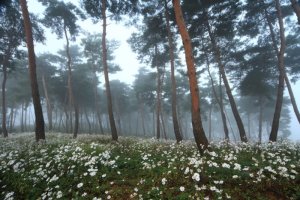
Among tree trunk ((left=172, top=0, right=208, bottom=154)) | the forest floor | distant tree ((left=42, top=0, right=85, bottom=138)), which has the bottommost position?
the forest floor

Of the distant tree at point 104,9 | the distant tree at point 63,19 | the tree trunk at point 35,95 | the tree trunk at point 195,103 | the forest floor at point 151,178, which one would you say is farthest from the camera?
the distant tree at point 63,19

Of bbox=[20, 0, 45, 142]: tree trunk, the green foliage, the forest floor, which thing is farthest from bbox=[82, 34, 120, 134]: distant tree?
the forest floor

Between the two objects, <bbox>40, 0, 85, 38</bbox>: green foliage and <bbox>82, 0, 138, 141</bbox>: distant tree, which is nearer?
<bbox>82, 0, 138, 141</bbox>: distant tree

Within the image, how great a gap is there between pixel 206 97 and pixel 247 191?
121ft

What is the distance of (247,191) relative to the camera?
19.9 ft

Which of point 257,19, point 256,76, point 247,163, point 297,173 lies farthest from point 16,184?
point 256,76

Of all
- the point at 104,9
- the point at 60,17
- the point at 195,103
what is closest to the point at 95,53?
the point at 60,17

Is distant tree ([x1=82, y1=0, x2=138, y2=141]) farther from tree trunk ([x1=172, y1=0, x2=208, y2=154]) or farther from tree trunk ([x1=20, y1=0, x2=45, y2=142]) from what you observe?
tree trunk ([x1=172, y1=0, x2=208, y2=154])

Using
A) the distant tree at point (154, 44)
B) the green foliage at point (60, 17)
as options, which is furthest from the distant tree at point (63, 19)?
the distant tree at point (154, 44)

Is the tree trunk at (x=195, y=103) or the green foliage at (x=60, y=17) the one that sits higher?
the green foliage at (x=60, y=17)

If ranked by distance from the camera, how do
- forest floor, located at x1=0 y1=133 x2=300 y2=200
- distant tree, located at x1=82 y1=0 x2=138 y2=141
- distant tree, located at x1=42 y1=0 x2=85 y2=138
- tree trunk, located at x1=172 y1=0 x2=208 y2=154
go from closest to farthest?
forest floor, located at x1=0 y1=133 x2=300 y2=200 < tree trunk, located at x1=172 y1=0 x2=208 y2=154 < distant tree, located at x1=82 y1=0 x2=138 y2=141 < distant tree, located at x1=42 y1=0 x2=85 y2=138

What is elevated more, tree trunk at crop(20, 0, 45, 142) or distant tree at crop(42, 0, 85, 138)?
distant tree at crop(42, 0, 85, 138)

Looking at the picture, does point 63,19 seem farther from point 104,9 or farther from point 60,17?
point 104,9

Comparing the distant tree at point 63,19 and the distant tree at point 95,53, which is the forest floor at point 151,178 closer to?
the distant tree at point 63,19
